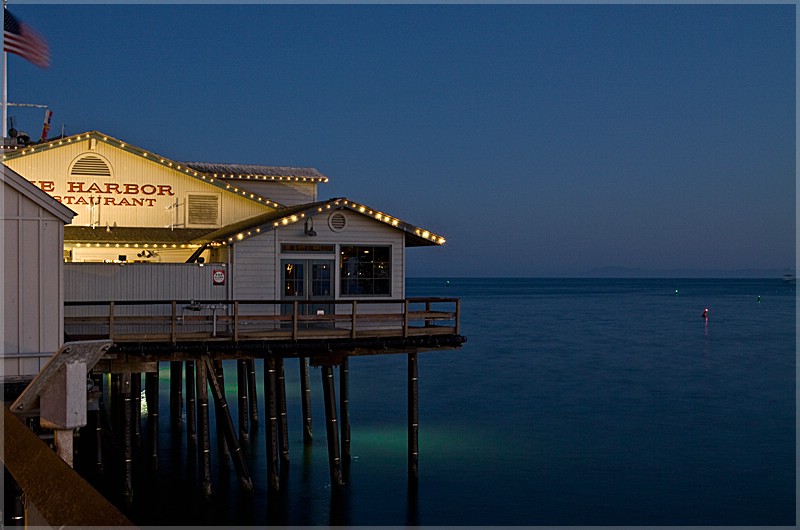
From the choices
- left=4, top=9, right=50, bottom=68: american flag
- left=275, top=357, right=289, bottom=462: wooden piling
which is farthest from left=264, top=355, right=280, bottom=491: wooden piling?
left=4, top=9, right=50, bottom=68: american flag

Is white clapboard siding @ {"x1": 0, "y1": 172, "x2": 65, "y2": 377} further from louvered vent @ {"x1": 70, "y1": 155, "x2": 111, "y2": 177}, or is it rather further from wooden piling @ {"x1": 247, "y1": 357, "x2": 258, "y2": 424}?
wooden piling @ {"x1": 247, "y1": 357, "x2": 258, "y2": 424}

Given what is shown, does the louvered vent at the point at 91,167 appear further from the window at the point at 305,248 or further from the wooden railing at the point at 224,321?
the window at the point at 305,248

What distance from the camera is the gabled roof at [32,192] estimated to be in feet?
43.4

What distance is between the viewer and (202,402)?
20.6 m

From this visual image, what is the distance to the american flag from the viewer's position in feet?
68.6

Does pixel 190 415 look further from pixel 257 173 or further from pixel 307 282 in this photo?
pixel 257 173

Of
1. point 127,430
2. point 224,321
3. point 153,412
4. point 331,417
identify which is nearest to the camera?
point 224,321

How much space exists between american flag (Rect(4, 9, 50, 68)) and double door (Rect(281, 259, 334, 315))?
781cm

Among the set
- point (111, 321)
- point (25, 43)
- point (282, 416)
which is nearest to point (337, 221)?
point (282, 416)

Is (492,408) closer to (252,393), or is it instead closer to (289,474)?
(252,393)

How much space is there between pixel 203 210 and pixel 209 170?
408 cm

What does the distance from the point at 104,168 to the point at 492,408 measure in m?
21.1

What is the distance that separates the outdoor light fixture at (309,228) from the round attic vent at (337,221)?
1.56ft

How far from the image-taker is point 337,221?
74.4 feet
